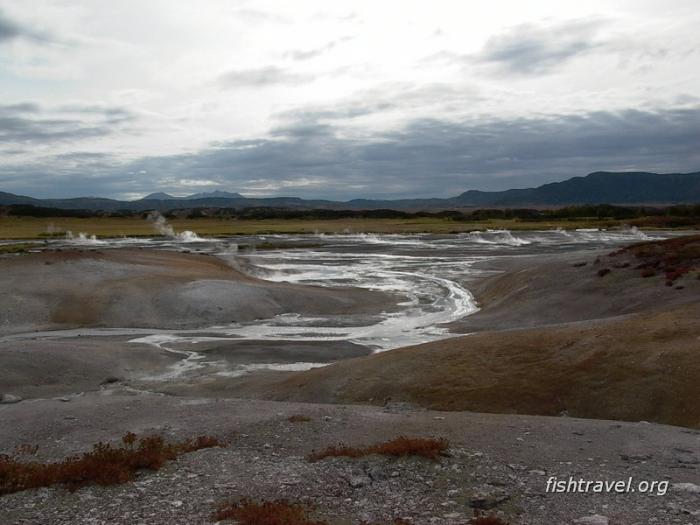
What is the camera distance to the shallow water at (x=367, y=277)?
91.7 feet

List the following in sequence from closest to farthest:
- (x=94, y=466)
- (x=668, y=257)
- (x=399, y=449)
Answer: (x=94, y=466), (x=399, y=449), (x=668, y=257)

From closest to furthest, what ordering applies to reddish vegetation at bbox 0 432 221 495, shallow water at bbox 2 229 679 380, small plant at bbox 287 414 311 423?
reddish vegetation at bbox 0 432 221 495, small plant at bbox 287 414 311 423, shallow water at bbox 2 229 679 380

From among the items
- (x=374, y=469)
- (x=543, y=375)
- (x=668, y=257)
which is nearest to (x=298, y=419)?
(x=374, y=469)

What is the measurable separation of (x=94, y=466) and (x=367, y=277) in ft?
128

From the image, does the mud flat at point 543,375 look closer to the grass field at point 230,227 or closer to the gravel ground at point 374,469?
the gravel ground at point 374,469

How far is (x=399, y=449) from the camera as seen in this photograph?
10.7m

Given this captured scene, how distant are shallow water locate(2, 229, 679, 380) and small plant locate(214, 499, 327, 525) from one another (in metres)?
13.4

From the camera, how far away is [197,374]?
72.6 ft

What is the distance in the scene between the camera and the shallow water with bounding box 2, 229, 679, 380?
91.7 ft

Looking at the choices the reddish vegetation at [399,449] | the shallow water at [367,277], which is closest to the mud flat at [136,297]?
the shallow water at [367,277]

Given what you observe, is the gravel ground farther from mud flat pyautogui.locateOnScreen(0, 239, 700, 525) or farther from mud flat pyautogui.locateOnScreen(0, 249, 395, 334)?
mud flat pyautogui.locateOnScreen(0, 249, 395, 334)

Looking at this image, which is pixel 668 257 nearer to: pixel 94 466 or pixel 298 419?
pixel 298 419

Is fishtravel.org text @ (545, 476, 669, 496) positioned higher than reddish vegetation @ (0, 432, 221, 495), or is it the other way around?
fishtravel.org text @ (545, 476, 669, 496)

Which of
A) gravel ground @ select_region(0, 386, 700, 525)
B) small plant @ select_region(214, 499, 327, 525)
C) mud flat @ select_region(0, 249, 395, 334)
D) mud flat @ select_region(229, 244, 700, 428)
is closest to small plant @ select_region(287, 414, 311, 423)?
gravel ground @ select_region(0, 386, 700, 525)
